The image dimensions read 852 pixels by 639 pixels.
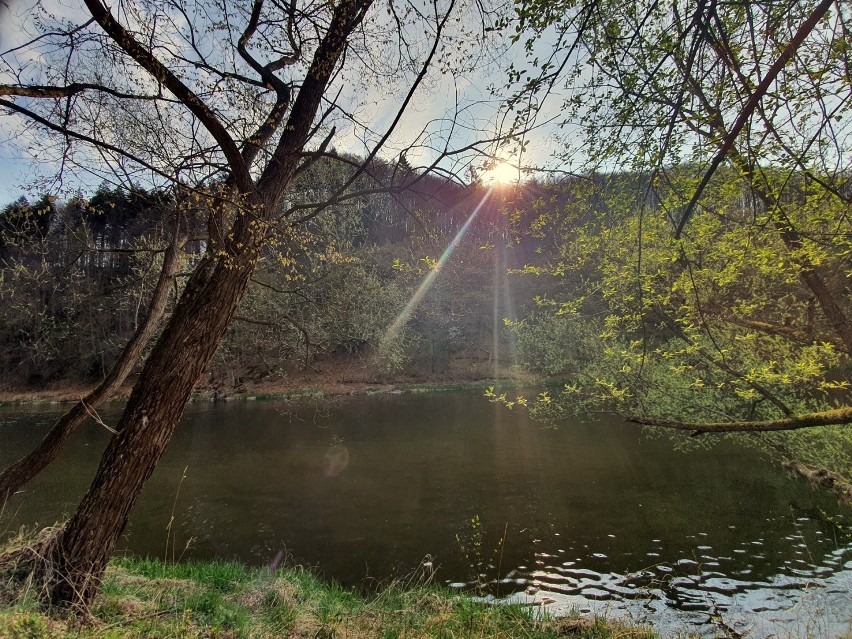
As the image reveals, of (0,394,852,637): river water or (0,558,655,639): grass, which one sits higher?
(0,558,655,639): grass

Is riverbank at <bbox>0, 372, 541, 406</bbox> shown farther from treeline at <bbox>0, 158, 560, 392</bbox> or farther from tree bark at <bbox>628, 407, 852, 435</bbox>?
tree bark at <bbox>628, 407, 852, 435</bbox>

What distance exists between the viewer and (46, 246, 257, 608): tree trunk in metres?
3.22

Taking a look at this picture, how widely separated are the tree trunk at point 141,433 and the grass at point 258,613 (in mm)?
277

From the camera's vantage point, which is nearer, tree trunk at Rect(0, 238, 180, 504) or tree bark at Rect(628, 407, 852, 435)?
tree bark at Rect(628, 407, 852, 435)

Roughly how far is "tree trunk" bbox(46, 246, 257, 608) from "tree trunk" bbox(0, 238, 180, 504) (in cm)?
56

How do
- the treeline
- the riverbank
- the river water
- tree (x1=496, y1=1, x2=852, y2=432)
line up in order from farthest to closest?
the riverbank, the river water, the treeline, tree (x1=496, y1=1, x2=852, y2=432)

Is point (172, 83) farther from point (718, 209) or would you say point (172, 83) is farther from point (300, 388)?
Answer: point (300, 388)

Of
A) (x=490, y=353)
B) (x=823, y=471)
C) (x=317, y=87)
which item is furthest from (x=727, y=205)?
(x=490, y=353)

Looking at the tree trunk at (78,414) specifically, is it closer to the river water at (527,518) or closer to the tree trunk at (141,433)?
the tree trunk at (141,433)

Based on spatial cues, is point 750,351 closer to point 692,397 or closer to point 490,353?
→ point 692,397

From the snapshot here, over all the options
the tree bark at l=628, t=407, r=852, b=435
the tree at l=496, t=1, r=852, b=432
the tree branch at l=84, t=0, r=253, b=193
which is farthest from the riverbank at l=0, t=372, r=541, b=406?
the tree bark at l=628, t=407, r=852, b=435

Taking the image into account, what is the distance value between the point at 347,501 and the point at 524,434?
686 centimetres

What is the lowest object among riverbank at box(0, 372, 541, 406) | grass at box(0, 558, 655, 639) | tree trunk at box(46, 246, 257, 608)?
riverbank at box(0, 372, 541, 406)

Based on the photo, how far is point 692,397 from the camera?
28.8 ft
